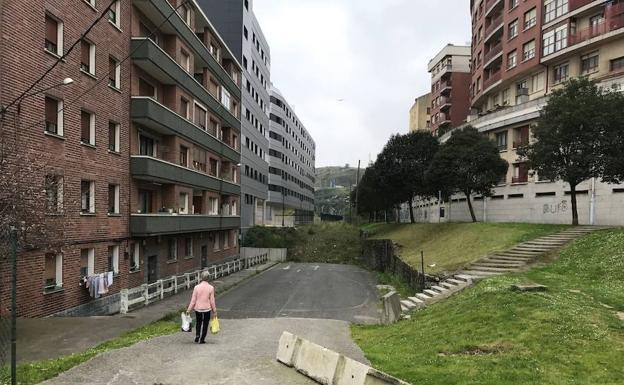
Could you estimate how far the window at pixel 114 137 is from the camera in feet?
72.8

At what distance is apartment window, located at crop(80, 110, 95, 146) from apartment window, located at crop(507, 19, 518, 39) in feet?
132

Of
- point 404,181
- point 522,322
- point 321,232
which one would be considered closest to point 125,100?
point 522,322

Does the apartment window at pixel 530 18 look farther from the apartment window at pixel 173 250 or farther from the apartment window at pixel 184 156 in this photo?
the apartment window at pixel 173 250

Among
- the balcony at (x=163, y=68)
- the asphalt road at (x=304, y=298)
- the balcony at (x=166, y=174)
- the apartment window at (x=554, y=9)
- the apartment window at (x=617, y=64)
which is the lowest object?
the asphalt road at (x=304, y=298)

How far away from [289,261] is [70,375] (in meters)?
47.5

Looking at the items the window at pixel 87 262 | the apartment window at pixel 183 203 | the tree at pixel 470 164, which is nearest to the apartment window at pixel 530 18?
the tree at pixel 470 164

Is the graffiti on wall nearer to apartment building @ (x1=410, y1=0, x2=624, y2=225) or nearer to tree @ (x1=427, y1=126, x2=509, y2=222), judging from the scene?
apartment building @ (x1=410, y1=0, x2=624, y2=225)

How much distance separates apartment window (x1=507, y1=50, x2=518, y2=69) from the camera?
47.5m

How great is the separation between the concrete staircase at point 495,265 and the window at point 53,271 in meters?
11.8

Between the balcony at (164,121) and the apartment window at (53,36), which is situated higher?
the apartment window at (53,36)

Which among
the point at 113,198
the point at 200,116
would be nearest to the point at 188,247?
the point at 200,116

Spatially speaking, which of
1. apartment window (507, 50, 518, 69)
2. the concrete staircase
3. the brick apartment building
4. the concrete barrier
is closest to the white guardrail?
the brick apartment building

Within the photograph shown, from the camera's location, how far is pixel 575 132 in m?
25.8

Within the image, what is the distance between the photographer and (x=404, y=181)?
49.2 m
